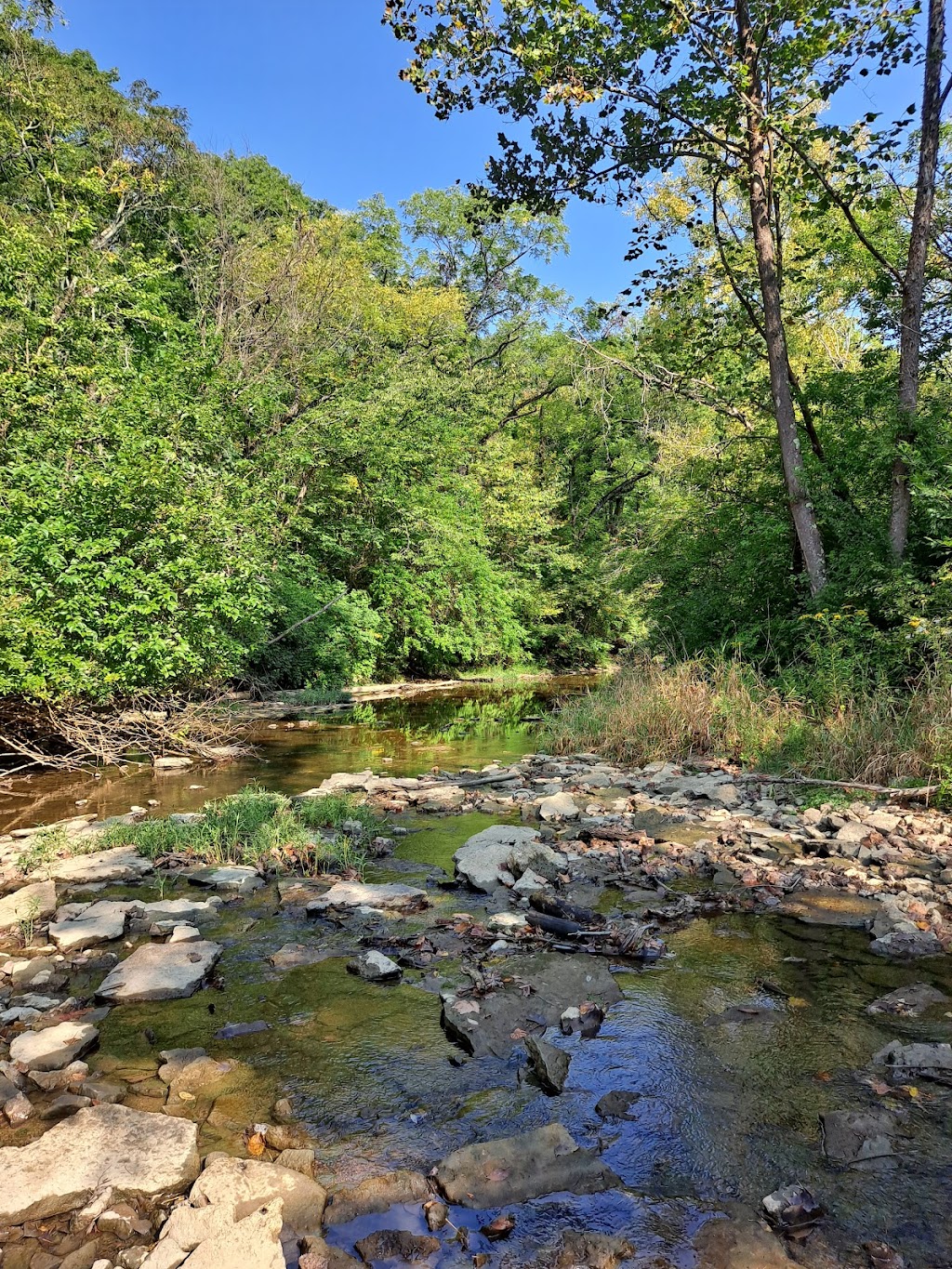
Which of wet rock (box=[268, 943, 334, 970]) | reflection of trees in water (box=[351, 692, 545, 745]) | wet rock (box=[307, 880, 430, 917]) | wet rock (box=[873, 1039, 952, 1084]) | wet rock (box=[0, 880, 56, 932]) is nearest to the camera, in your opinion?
wet rock (box=[873, 1039, 952, 1084])

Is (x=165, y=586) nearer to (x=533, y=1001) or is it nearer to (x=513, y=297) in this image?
(x=533, y=1001)

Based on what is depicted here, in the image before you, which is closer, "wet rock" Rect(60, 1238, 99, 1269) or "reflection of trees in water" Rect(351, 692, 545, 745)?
"wet rock" Rect(60, 1238, 99, 1269)

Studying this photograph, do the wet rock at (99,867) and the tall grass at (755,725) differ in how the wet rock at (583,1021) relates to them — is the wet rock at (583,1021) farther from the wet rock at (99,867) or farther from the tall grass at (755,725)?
the tall grass at (755,725)

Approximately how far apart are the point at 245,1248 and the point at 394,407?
1888 centimetres

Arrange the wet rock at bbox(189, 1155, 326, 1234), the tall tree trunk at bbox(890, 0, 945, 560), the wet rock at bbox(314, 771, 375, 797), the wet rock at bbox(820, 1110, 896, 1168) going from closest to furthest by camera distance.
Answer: the wet rock at bbox(189, 1155, 326, 1234), the wet rock at bbox(820, 1110, 896, 1168), the wet rock at bbox(314, 771, 375, 797), the tall tree trunk at bbox(890, 0, 945, 560)

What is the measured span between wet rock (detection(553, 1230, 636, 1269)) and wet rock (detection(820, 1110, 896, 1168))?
916 millimetres

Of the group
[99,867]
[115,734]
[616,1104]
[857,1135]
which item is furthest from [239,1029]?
[115,734]

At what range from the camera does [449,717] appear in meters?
16.5

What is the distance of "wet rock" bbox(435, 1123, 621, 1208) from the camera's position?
106 inches

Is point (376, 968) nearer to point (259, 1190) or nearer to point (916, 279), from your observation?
point (259, 1190)

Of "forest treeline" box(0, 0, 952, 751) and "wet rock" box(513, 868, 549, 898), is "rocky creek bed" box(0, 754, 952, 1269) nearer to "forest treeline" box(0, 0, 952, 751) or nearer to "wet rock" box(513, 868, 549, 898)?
"wet rock" box(513, 868, 549, 898)

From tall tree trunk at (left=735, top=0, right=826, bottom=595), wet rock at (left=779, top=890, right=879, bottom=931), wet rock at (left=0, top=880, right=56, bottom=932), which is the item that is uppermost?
tall tree trunk at (left=735, top=0, right=826, bottom=595)

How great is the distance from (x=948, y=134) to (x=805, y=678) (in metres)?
8.09

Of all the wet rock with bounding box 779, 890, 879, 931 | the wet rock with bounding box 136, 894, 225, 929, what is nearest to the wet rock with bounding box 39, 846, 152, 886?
the wet rock with bounding box 136, 894, 225, 929
